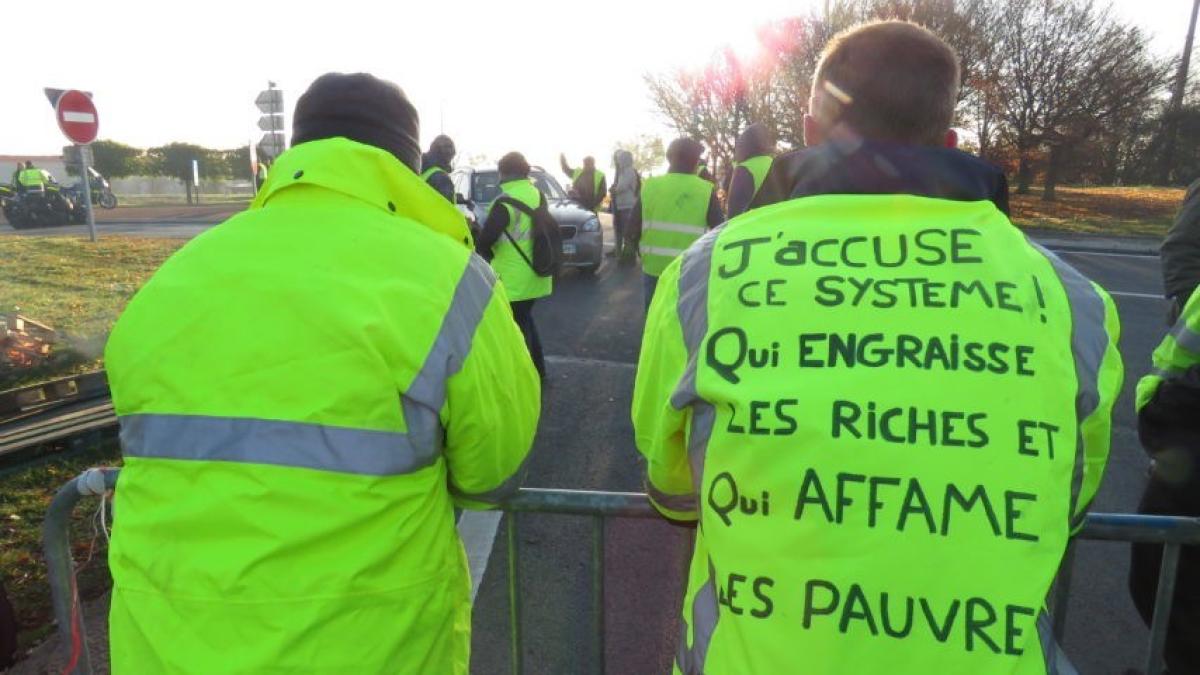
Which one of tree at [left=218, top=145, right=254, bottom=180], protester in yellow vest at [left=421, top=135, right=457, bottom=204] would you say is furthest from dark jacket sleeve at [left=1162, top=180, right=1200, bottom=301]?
tree at [left=218, top=145, right=254, bottom=180]

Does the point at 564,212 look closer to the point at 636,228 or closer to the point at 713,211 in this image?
the point at 636,228

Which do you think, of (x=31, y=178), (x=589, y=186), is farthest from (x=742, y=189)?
(x=31, y=178)

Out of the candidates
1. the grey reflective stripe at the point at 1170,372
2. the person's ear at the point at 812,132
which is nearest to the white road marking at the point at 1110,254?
the grey reflective stripe at the point at 1170,372

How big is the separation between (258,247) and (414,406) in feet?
1.31

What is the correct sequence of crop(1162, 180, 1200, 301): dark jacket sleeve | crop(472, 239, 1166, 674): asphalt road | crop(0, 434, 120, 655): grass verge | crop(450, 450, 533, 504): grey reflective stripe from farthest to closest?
crop(1162, 180, 1200, 301): dark jacket sleeve → crop(0, 434, 120, 655): grass verge → crop(472, 239, 1166, 674): asphalt road → crop(450, 450, 533, 504): grey reflective stripe

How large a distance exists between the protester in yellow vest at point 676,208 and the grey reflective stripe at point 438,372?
5.34 m

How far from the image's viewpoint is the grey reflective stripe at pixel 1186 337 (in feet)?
7.73

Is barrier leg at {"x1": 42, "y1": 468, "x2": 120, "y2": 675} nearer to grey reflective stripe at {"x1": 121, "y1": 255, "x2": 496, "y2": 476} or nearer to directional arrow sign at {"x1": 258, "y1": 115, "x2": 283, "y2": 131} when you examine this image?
grey reflective stripe at {"x1": 121, "y1": 255, "x2": 496, "y2": 476}

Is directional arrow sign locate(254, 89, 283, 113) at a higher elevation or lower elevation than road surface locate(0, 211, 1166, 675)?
higher

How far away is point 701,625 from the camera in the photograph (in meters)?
1.32

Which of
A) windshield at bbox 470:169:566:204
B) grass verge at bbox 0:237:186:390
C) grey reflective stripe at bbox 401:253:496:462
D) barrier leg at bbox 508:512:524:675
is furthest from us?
windshield at bbox 470:169:566:204

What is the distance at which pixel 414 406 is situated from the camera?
1.44 meters

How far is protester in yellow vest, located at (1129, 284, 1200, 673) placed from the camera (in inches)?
92.8

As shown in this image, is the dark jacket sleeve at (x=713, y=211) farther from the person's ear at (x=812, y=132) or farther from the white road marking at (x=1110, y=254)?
the white road marking at (x=1110, y=254)
